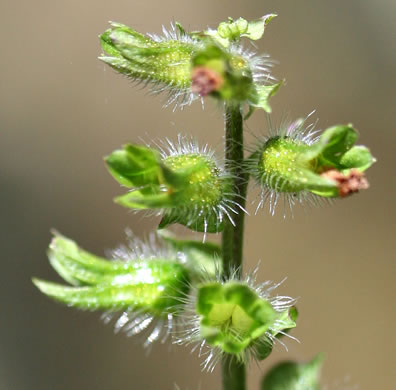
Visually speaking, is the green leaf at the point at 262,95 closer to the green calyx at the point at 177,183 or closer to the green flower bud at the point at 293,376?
the green calyx at the point at 177,183

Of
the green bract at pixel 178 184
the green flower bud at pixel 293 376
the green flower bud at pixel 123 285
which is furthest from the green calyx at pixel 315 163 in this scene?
the green flower bud at pixel 293 376

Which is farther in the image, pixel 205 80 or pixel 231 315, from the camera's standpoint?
pixel 231 315

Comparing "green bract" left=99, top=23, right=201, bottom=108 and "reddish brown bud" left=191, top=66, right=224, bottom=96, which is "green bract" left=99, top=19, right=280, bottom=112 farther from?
"reddish brown bud" left=191, top=66, right=224, bottom=96

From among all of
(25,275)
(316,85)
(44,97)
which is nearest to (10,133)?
(44,97)

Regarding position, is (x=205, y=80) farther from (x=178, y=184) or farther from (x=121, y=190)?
(x=121, y=190)

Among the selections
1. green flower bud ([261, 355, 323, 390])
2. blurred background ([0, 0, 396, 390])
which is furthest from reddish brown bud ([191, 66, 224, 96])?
blurred background ([0, 0, 396, 390])

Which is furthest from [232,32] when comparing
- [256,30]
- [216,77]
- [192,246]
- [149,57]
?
[192,246]
